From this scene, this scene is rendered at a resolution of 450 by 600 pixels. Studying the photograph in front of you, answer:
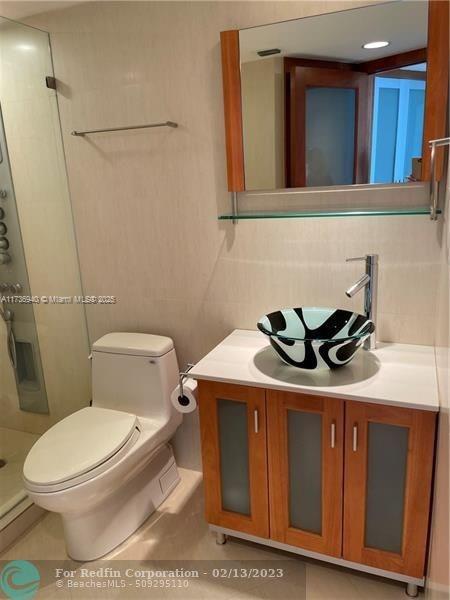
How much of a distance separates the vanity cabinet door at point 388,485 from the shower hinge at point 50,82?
1.85 meters

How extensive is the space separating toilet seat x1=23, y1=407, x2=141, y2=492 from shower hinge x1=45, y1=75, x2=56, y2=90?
4.86 feet

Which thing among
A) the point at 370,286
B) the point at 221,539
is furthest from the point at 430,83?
the point at 221,539

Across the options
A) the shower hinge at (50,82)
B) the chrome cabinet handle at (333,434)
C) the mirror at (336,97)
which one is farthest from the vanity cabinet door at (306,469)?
the shower hinge at (50,82)

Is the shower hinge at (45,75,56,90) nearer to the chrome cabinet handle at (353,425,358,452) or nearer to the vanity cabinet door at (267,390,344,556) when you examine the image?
the vanity cabinet door at (267,390,344,556)

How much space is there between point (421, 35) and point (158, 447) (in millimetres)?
1866

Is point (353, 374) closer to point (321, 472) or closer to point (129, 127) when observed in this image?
point (321, 472)

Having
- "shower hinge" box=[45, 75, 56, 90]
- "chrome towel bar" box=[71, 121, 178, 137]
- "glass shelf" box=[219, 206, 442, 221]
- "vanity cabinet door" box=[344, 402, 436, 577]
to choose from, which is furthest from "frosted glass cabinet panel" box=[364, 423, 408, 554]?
"shower hinge" box=[45, 75, 56, 90]

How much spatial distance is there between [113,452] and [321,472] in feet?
2.50

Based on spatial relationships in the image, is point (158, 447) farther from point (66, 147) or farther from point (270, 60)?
point (270, 60)

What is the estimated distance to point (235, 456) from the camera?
5.33 ft

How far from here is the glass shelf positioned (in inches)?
60.1

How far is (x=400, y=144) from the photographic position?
150cm

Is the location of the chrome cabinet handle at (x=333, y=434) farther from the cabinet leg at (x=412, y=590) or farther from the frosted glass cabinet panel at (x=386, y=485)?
the cabinet leg at (x=412, y=590)

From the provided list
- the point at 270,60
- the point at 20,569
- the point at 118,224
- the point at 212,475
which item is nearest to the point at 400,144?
the point at 270,60
